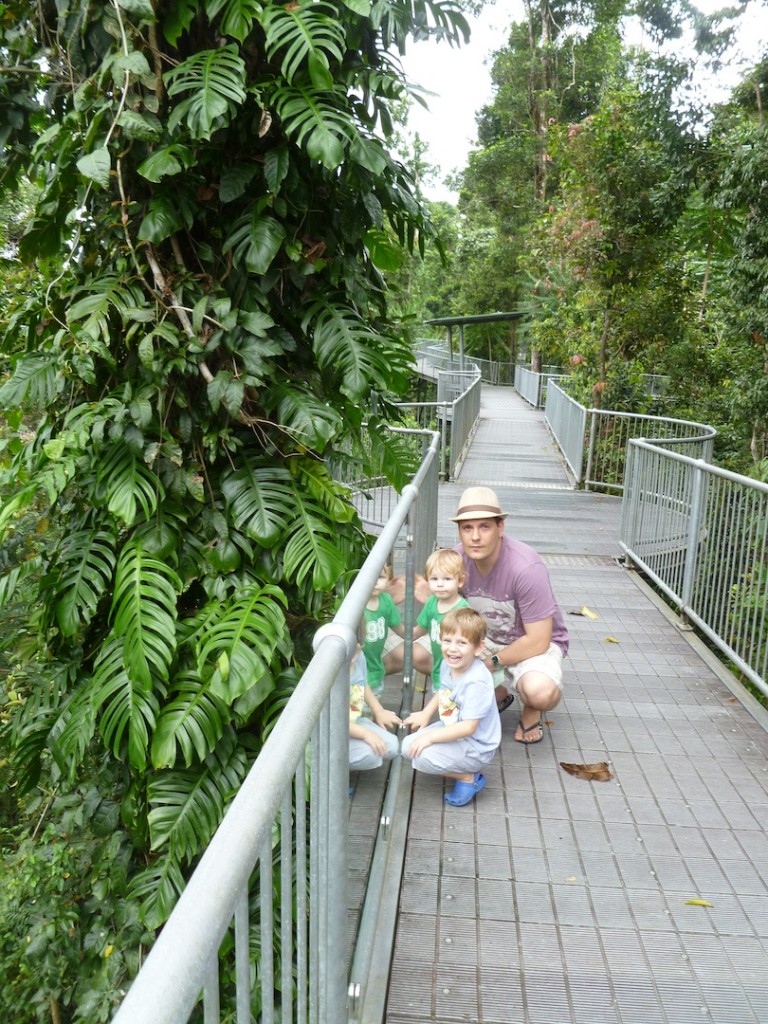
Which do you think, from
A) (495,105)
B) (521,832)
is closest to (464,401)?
(521,832)

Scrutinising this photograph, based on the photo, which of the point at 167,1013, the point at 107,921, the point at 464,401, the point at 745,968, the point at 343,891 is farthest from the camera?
the point at 464,401

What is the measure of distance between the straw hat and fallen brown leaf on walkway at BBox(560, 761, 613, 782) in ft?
4.13

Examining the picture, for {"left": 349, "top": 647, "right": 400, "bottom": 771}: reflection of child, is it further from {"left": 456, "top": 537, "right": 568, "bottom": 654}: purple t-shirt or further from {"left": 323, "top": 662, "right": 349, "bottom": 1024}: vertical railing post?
{"left": 456, "top": 537, "right": 568, "bottom": 654}: purple t-shirt

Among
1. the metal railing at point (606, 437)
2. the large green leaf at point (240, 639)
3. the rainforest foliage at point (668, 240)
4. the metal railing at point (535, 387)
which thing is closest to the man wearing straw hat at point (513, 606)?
the large green leaf at point (240, 639)

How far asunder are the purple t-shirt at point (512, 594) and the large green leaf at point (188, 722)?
1945 millimetres

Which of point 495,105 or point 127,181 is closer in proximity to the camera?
point 127,181

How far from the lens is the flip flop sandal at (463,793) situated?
3.89 m

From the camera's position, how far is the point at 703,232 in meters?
14.2

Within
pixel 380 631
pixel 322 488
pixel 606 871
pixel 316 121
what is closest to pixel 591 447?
pixel 606 871

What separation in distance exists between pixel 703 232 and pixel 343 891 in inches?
565

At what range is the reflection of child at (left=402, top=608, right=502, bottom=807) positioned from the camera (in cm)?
370

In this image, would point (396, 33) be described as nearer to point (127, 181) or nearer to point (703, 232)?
point (127, 181)

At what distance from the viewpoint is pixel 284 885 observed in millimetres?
1375

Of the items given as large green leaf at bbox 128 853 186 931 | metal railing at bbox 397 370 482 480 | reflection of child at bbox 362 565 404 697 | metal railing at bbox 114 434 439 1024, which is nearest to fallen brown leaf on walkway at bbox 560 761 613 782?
reflection of child at bbox 362 565 404 697
